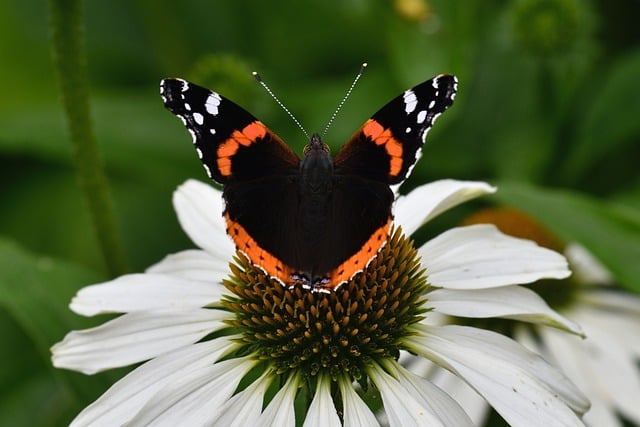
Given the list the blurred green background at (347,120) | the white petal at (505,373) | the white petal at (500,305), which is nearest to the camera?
the white petal at (505,373)

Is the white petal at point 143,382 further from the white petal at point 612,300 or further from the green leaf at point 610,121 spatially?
the green leaf at point 610,121

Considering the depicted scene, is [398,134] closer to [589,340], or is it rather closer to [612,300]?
[589,340]

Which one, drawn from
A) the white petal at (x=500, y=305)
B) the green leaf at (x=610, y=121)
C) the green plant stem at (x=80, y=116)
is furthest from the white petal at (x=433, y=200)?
the green leaf at (x=610, y=121)

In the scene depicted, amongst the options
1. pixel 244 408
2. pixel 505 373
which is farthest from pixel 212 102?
pixel 505 373

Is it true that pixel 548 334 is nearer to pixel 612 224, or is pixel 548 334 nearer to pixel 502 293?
pixel 612 224

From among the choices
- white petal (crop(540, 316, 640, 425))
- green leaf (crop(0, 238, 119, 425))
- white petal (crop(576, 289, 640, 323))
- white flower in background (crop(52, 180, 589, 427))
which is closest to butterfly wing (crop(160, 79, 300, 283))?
white flower in background (crop(52, 180, 589, 427))

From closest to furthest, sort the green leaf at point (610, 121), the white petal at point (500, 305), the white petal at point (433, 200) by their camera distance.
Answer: the white petal at point (500, 305) → the white petal at point (433, 200) → the green leaf at point (610, 121)
